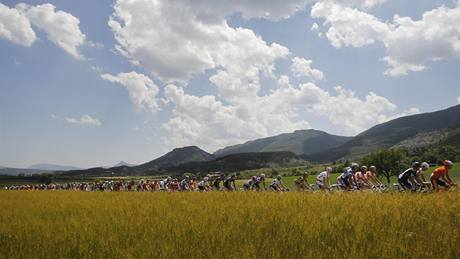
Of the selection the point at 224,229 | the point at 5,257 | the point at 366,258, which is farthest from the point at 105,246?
the point at 366,258

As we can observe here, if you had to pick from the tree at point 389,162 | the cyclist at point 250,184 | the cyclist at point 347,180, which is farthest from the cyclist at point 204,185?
the tree at point 389,162

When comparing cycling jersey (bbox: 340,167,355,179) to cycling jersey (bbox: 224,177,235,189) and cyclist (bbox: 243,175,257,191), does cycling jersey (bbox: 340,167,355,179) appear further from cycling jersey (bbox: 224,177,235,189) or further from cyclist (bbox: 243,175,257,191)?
cycling jersey (bbox: 224,177,235,189)

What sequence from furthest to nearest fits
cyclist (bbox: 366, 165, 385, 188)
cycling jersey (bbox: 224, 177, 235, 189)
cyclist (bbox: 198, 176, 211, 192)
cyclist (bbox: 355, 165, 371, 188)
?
1. cyclist (bbox: 198, 176, 211, 192)
2. cycling jersey (bbox: 224, 177, 235, 189)
3. cyclist (bbox: 366, 165, 385, 188)
4. cyclist (bbox: 355, 165, 371, 188)

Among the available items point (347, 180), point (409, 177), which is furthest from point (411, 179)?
point (347, 180)

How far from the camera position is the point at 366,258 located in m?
Answer: 4.75

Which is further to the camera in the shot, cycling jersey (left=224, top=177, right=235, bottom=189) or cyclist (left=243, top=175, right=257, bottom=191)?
cycling jersey (left=224, top=177, right=235, bottom=189)

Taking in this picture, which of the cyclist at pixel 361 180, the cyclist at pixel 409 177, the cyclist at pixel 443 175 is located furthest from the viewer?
the cyclist at pixel 361 180

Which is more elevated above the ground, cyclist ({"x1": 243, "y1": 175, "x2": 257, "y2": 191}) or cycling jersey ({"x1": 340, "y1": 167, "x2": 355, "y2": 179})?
cycling jersey ({"x1": 340, "y1": 167, "x2": 355, "y2": 179})

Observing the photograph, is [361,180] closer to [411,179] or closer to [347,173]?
[347,173]

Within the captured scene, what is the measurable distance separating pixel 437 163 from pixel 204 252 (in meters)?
102

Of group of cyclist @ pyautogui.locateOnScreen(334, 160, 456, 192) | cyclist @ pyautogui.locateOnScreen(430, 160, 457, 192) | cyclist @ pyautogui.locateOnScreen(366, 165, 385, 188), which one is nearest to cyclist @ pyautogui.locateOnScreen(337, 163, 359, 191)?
group of cyclist @ pyautogui.locateOnScreen(334, 160, 456, 192)

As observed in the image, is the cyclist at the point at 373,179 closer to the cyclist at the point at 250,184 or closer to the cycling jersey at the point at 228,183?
the cyclist at the point at 250,184

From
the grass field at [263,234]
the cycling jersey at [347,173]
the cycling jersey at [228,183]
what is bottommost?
the grass field at [263,234]

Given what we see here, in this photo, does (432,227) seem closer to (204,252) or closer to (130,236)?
(204,252)
